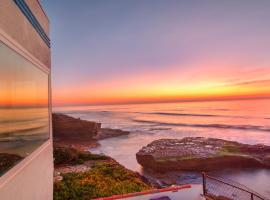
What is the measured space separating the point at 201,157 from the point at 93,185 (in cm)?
1305

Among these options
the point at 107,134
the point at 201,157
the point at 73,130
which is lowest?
the point at 107,134

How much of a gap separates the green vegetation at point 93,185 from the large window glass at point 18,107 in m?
6.87

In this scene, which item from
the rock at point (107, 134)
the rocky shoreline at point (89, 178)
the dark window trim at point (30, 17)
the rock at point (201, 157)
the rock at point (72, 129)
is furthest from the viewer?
the rock at point (107, 134)

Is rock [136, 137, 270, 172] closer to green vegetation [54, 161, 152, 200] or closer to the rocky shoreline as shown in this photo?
the rocky shoreline

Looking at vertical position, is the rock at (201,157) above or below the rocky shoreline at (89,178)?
below

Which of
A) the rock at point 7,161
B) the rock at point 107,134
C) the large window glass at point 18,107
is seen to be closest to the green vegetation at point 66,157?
the large window glass at point 18,107

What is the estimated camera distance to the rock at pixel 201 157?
21.3 meters

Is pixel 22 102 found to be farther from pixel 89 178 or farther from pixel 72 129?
pixel 72 129

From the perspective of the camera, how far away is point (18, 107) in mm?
2773

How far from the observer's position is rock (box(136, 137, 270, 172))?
2133cm

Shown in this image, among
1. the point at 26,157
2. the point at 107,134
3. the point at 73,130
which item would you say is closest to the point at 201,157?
the point at 26,157

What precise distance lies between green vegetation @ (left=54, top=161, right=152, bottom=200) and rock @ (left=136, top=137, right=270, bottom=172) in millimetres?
7556

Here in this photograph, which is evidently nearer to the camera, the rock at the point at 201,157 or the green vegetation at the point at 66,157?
the green vegetation at the point at 66,157

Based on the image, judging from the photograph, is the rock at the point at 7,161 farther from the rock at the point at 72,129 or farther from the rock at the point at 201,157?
the rock at the point at 72,129
